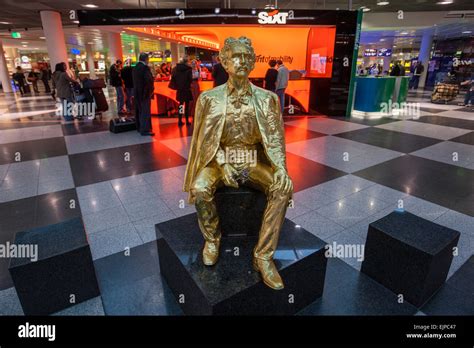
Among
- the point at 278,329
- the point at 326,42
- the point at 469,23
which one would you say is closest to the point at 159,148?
the point at 278,329

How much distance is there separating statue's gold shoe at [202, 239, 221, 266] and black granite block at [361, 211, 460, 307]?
1.24 meters

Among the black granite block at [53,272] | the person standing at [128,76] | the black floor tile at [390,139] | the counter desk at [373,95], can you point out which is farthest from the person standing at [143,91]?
the counter desk at [373,95]

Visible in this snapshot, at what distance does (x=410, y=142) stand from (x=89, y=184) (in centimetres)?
632

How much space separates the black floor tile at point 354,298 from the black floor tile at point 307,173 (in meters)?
1.68

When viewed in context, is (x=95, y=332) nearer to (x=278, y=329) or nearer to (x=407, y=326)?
(x=278, y=329)

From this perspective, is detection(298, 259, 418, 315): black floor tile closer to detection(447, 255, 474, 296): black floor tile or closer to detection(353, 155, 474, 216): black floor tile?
detection(447, 255, 474, 296): black floor tile

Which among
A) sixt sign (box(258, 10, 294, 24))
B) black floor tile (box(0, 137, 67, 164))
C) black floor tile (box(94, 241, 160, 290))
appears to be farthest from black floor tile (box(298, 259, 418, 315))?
sixt sign (box(258, 10, 294, 24))

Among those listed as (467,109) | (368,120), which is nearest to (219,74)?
(368,120)

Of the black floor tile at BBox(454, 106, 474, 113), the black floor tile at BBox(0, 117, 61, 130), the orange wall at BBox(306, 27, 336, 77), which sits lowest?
A: the black floor tile at BBox(0, 117, 61, 130)

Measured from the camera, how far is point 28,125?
823 centimetres

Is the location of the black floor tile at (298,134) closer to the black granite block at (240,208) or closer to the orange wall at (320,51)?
the orange wall at (320,51)

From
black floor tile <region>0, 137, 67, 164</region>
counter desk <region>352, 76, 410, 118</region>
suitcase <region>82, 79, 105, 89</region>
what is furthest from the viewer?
counter desk <region>352, 76, 410, 118</region>

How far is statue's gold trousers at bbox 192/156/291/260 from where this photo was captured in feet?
5.92

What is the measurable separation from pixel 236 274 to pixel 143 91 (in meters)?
5.75
